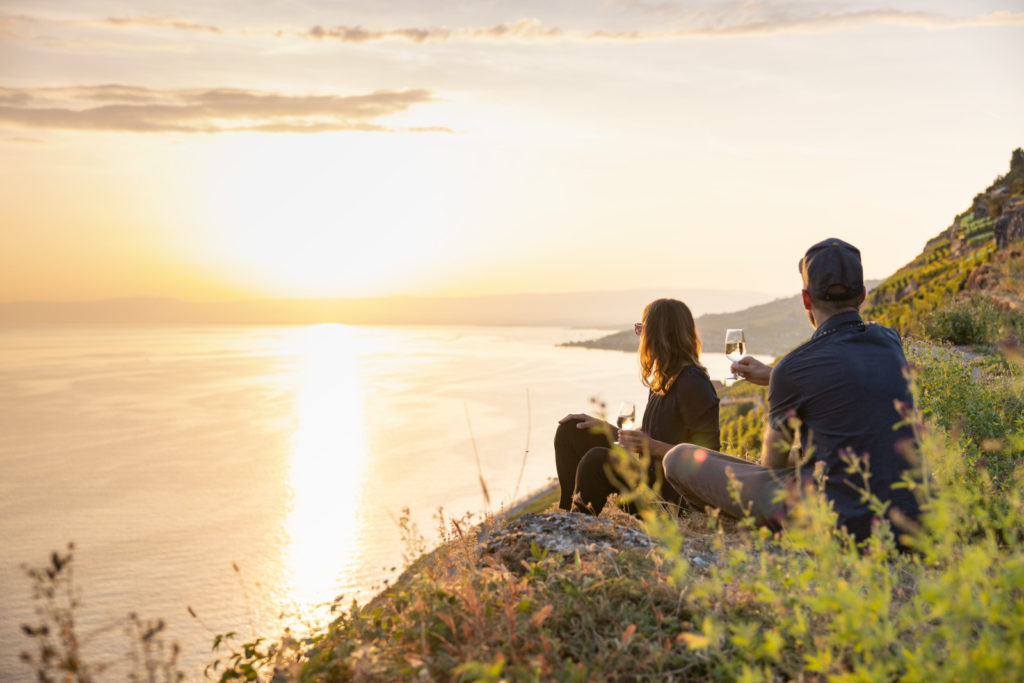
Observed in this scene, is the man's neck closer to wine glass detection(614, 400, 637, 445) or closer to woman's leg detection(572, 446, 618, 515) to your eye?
wine glass detection(614, 400, 637, 445)

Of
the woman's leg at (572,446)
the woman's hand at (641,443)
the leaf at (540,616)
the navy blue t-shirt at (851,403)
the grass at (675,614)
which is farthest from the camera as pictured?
the woman's leg at (572,446)

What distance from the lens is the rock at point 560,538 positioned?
156 inches

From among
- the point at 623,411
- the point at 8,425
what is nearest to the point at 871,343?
the point at 623,411

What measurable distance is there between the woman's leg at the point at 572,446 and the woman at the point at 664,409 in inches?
6.8

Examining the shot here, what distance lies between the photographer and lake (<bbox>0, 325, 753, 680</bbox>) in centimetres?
5134

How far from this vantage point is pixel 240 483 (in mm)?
72938

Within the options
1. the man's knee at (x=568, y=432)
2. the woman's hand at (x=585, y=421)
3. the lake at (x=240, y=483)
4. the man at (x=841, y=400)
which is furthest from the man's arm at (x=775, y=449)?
the lake at (x=240, y=483)

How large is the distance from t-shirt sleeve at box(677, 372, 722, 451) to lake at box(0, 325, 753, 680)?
13964 millimetres

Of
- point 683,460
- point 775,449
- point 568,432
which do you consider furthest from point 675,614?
point 568,432

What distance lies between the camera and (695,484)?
15.2 feet

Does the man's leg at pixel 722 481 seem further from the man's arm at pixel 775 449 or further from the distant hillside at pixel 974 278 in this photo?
the distant hillside at pixel 974 278

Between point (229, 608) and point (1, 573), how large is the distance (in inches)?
831

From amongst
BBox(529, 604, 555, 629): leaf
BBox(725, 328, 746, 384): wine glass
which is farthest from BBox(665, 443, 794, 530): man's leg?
BBox(529, 604, 555, 629): leaf

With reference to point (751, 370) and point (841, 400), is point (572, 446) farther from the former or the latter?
point (841, 400)
